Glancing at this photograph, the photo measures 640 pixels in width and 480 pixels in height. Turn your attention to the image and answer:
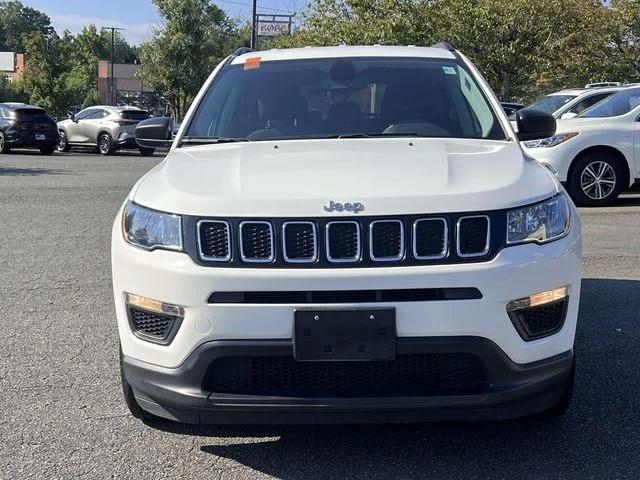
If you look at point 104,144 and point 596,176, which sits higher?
point 596,176

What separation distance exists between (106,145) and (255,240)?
22.7 meters

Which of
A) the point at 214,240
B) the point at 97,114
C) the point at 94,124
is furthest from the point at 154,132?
the point at 97,114

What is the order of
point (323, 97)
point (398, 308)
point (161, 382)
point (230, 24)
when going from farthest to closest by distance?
1. point (230, 24)
2. point (323, 97)
3. point (161, 382)
4. point (398, 308)

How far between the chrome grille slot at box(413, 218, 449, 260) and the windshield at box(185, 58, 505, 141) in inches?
52.5

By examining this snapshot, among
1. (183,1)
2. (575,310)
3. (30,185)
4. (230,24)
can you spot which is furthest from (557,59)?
(230,24)

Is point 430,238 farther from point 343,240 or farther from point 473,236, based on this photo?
point 343,240

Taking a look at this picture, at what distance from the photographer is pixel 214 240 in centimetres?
301

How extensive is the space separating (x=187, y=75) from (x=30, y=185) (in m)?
24.3

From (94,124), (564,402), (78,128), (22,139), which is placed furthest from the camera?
(78,128)

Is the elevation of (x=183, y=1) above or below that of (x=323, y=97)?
above

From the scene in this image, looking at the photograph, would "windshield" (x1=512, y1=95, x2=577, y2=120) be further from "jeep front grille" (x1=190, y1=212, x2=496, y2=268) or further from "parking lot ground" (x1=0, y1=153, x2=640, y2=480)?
"jeep front grille" (x1=190, y1=212, x2=496, y2=268)

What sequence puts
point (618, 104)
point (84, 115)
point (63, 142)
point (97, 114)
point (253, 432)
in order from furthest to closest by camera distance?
point (63, 142) → point (84, 115) → point (97, 114) → point (618, 104) → point (253, 432)

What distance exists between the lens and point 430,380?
2.99 meters

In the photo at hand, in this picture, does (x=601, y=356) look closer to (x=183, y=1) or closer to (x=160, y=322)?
(x=160, y=322)
